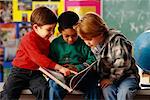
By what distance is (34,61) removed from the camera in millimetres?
1793

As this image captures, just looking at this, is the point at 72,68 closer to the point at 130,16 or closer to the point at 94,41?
the point at 94,41

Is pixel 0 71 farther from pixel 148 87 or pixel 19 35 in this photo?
pixel 148 87

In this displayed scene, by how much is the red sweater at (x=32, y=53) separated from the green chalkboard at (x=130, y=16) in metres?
0.42

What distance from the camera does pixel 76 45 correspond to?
1.82m

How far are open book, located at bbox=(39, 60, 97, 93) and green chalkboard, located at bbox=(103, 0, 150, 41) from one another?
0.35m

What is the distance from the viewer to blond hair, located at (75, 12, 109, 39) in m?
1.76

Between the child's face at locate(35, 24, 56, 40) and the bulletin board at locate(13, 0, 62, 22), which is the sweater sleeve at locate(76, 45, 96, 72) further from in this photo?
the bulletin board at locate(13, 0, 62, 22)

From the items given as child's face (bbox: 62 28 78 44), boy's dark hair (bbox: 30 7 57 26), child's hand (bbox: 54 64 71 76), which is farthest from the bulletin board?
child's hand (bbox: 54 64 71 76)

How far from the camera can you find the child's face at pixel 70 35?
5.90ft

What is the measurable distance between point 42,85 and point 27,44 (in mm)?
223

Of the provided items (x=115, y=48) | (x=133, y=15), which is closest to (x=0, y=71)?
(x=115, y=48)

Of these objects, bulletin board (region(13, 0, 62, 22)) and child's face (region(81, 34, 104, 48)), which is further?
bulletin board (region(13, 0, 62, 22))

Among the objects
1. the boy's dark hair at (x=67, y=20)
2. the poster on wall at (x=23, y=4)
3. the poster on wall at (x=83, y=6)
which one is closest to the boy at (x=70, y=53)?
the boy's dark hair at (x=67, y=20)

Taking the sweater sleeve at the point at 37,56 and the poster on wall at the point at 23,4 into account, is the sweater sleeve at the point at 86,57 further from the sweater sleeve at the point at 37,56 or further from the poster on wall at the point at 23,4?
the poster on wall at the point at 23,4
